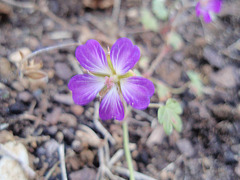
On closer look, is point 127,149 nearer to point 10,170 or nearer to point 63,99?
point 63,99

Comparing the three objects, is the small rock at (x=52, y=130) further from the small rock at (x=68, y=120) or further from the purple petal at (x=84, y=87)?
the purple petal at (x=84, y=87)

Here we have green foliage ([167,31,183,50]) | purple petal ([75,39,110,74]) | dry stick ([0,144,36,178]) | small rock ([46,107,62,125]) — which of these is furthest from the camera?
green foliage ([167,31,183,50])

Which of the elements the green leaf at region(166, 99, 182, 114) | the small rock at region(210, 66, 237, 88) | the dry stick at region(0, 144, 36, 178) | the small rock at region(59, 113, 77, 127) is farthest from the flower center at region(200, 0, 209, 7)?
the dry stick at region(0, 144, 36, 178)

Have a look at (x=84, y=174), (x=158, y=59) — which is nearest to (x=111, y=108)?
(x=84, y=174)

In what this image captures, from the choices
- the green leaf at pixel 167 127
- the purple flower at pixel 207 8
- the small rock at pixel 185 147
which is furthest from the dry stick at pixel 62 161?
the purple flower at pixel 207 8

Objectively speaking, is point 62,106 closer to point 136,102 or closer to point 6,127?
point 6,127

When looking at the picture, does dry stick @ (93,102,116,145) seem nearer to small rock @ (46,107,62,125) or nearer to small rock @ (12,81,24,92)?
small rock @ (46,107,62,125)
